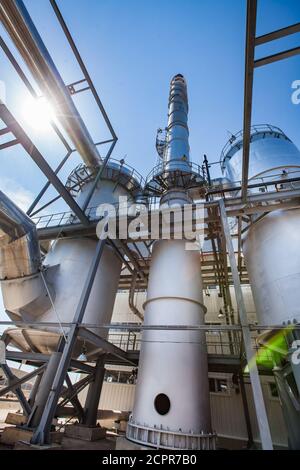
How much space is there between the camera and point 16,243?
21.2 ft

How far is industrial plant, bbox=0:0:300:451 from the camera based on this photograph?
500 centimetres

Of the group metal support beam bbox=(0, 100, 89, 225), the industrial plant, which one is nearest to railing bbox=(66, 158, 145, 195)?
the industrial plant

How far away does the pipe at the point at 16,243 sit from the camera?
245 inches

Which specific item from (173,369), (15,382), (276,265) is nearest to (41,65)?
(276,265)

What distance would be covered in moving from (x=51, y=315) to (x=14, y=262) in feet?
6.37

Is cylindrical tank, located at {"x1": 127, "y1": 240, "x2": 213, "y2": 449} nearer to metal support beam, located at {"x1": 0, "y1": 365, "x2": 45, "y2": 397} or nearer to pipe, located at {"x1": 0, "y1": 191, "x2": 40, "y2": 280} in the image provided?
metal support beam, located at {"x1": 0, "y1": 365, "x2": 45, "y2": 397}

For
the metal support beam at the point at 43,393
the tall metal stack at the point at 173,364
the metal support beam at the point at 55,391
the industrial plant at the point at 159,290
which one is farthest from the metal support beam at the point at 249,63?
the metal support beam at the point at 43,393

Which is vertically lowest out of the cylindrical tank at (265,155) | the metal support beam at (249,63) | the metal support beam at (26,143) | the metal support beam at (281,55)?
the metal support beam at (249,63)

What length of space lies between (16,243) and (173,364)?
522 cm

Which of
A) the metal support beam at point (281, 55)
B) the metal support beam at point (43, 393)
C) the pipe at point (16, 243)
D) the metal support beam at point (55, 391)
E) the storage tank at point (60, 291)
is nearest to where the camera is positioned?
the metal support beam at point (281, 55)

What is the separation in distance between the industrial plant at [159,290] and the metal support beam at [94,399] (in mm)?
43

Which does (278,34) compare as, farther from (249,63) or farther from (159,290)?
(159,290)

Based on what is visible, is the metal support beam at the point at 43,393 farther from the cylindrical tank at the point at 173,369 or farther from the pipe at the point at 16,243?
the pipe at the point at 16,243

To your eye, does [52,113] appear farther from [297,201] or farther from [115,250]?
[297,201]
